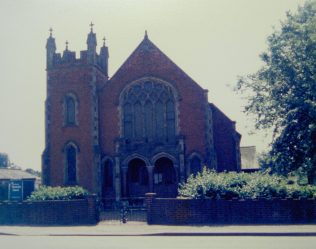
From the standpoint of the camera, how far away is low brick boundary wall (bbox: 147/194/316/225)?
18.4 meters

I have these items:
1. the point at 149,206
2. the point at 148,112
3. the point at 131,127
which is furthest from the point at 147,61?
the point at 149,206

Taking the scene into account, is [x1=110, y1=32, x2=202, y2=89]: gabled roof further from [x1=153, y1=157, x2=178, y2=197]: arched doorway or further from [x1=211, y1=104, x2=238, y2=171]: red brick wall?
[x1=153, y1=157, x2=178, y2=197]: arched doorway

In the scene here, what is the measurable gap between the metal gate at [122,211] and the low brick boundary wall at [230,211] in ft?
6.97

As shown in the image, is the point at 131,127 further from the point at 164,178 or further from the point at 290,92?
the point at 290,92

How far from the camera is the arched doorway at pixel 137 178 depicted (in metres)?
30.4

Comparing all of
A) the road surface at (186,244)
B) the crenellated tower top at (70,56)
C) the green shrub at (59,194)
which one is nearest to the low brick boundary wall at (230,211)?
the road surface at (186,244)

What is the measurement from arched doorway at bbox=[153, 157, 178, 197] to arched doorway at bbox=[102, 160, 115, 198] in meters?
3.48

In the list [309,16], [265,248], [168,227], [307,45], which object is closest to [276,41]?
[309,16]

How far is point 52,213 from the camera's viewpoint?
69.7 feet

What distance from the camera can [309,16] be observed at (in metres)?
25.1

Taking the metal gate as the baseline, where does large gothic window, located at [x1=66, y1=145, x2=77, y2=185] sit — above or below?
above

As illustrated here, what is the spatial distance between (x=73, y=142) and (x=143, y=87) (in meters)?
7.13

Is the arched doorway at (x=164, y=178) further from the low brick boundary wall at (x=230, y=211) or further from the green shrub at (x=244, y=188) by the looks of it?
the low brick boundary wall at (x=230, y=211)

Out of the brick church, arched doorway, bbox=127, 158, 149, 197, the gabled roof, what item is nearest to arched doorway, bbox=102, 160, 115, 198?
the brick church
